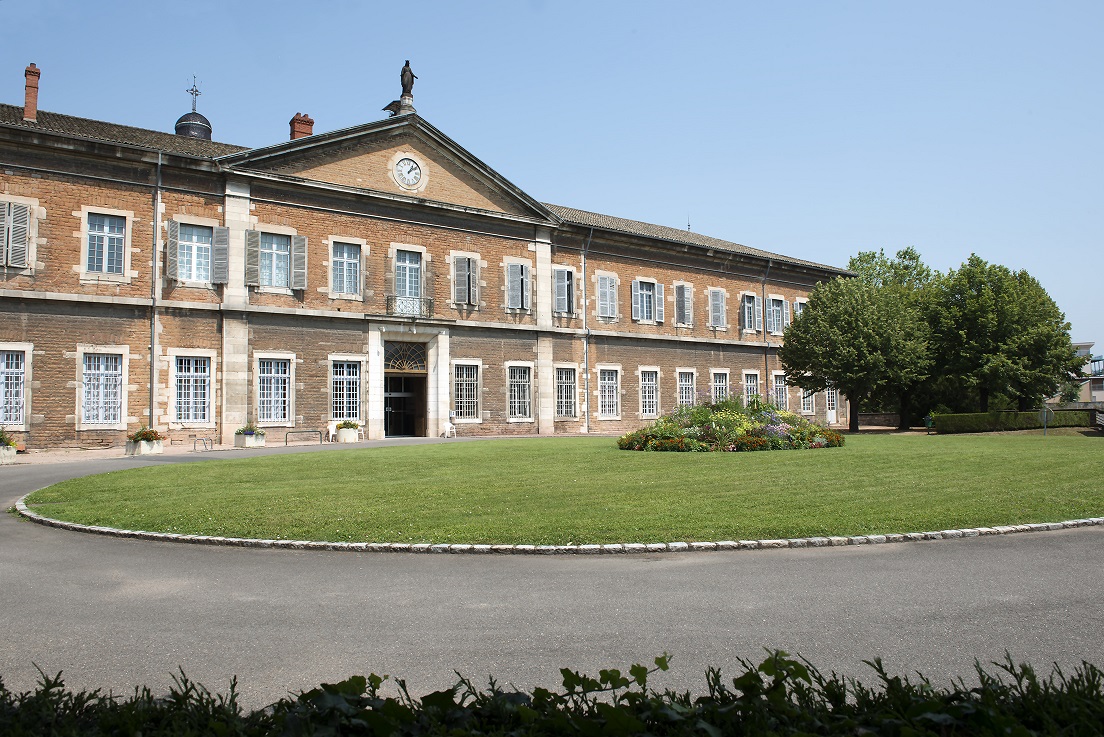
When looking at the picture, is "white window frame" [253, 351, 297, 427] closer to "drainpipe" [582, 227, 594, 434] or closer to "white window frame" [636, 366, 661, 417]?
"drainpipe" [582, 227, 594, 434]

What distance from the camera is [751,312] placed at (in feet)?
149

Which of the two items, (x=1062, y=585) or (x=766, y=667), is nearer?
(x=766, y=667)

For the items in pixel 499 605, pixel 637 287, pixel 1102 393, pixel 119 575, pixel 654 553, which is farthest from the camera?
pixel 1102 393

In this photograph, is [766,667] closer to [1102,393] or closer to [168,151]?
[168,151]

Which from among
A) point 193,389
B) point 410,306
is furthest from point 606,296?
point 193,389

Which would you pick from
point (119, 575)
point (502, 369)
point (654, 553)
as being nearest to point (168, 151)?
point (502, 369)

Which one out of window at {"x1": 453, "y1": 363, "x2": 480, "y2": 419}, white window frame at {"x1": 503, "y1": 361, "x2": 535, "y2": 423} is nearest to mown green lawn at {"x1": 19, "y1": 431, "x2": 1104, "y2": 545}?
window at {"x1": 453, "y1": 363, "x2": 480, "y2": 419}

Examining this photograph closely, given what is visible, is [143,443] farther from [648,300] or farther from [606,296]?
[648,300]

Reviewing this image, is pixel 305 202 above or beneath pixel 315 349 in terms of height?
above

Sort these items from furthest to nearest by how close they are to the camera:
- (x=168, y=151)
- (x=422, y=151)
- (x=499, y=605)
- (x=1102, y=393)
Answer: (x=1102, y=393)
(x=422, y=151)
(x=168, y=151)
(x=499, y=605)

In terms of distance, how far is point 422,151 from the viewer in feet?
109

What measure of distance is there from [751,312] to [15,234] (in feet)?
113

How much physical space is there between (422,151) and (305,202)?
219 inches

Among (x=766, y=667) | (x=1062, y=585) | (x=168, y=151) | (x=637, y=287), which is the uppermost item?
(x=168, y=151)
